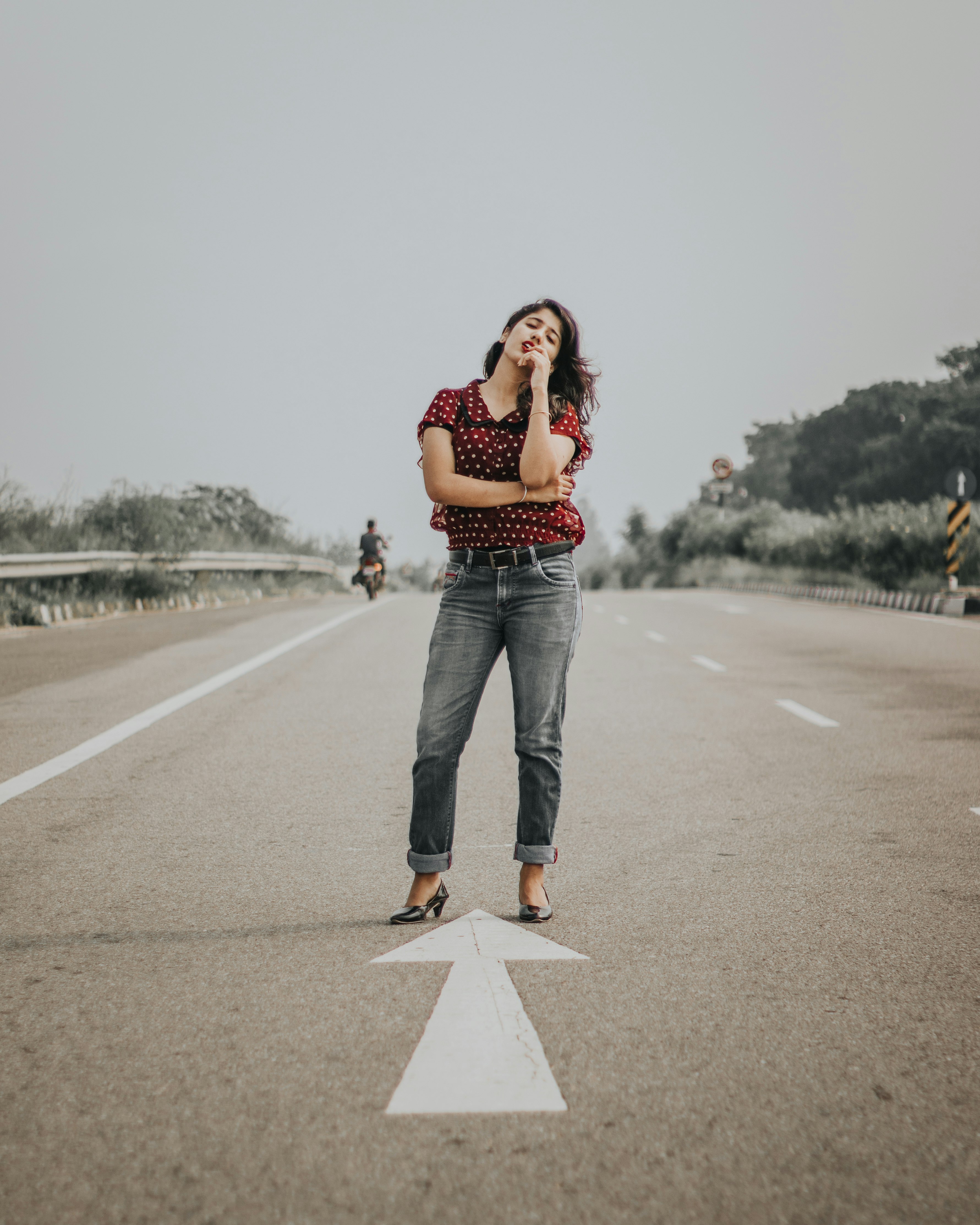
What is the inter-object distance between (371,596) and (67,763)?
68.1ft

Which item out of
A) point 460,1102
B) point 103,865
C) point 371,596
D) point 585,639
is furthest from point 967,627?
point 460,1102

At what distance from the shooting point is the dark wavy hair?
4.27m

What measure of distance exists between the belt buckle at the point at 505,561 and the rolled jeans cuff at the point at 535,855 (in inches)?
36.5

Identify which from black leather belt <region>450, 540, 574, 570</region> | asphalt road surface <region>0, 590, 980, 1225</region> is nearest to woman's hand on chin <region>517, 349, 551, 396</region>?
black leather belt <region>450, 540, 574, 570</region>

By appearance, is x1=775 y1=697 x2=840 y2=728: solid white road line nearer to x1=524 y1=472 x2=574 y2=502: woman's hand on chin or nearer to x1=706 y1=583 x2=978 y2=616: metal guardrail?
x1=524 y1=472 x2=574 y2=502: woman's hand on chin

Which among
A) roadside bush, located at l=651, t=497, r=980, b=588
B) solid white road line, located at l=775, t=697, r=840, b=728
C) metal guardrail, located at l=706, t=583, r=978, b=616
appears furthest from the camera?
roadside bush, located at l=651, t=497, r=980, b=588

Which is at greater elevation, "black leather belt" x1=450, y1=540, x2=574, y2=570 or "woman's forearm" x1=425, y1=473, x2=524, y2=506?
"woman's forearm" x1=425, y1=473, x2=524, y2=506

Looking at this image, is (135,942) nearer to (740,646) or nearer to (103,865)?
(103,865)

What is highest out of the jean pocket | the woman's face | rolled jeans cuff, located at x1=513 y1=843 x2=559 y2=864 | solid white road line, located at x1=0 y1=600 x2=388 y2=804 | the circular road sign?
the circular road sign

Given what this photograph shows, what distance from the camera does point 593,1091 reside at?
2.89 meters

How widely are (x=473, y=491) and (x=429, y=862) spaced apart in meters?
1.23

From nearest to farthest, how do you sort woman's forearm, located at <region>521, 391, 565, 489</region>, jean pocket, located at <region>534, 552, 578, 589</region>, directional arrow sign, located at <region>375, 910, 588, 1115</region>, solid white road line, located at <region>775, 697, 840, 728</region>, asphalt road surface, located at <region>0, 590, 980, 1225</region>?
1. asphalt road surface, located at <region>0, 590, 980, 1225</region>
2. directional arrow sign, located at <region>375, 910, 588, 1115</region>
3. woman's forearm, located at <region>521, 391, 565, 489</region>
4. jean pocket, located at <region>534, 552, 578, 589</region>
5. solid white road line, located at <region>775, 697, 840, 728</region>

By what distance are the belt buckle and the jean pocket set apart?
7 cm

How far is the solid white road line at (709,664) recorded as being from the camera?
12.6 m
